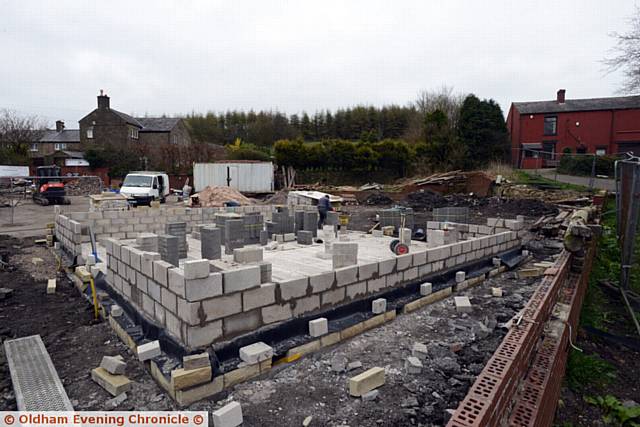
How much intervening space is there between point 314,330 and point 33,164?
38110 mm

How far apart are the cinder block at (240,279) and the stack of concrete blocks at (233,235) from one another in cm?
469

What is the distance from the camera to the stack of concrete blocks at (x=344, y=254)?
6.22 m

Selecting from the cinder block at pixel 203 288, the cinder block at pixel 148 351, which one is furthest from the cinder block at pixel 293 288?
the cinder block at pixel 148 351

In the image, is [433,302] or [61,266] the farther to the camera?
[61,266]

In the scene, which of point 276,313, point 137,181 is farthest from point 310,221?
point 137,181

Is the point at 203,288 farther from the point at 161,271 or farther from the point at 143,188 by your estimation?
the point at 143,188

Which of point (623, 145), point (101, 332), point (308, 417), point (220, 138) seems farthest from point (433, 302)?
point (220, 138)

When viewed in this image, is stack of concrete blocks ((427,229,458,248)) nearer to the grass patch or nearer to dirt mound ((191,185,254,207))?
the grass patch

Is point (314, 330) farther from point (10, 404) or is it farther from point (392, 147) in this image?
point (392, 147)

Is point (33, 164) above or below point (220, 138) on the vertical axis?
below

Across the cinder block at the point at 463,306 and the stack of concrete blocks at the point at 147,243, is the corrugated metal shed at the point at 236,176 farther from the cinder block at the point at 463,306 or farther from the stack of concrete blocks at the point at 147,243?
the cinder block at the point at 463,306

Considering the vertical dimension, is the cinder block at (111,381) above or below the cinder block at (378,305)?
below

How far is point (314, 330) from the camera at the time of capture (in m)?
4.50

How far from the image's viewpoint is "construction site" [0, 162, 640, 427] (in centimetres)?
335
